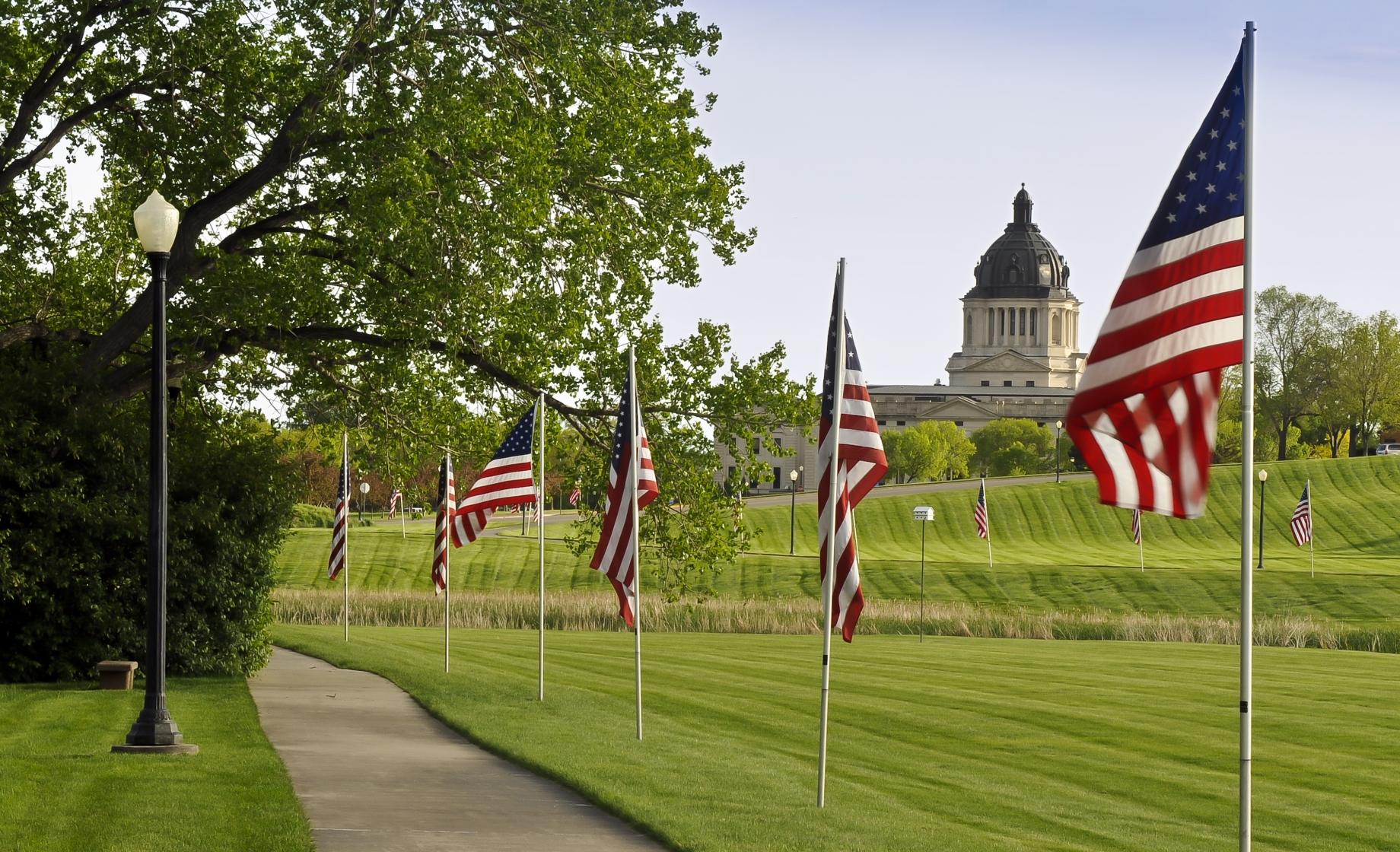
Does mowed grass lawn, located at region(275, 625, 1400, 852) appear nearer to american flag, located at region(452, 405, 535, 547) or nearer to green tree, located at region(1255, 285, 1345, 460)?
american flag, located at region(452, 405, 535, 547)

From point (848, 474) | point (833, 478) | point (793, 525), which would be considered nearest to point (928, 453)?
point (793, 525)

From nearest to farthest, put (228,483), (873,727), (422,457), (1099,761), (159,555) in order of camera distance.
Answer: (159,555), (1099,761), (873,727), (228,483), (422,457)

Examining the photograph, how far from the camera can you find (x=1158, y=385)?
858 cm

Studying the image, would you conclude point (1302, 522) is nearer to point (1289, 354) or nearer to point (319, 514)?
point (319, 514)

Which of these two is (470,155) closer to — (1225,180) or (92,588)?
(92,588)

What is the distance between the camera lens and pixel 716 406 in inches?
974

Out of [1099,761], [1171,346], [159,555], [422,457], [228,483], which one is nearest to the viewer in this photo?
[1171,346]

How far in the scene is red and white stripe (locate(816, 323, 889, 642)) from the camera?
13.5 meters

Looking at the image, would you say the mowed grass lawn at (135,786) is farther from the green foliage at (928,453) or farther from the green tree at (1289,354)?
the green tree at (1289,354)

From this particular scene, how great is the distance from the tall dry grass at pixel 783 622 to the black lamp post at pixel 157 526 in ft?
91.8

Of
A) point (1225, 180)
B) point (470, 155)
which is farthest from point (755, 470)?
point (1225, 180)

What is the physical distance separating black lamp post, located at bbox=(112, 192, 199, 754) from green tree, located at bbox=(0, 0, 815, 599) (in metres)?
5.27

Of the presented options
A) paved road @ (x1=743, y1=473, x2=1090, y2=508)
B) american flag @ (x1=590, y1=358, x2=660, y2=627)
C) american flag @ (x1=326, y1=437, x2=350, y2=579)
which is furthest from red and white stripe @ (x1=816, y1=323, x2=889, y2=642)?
paved road @ (x1=743, y1=473, x2=1090, y2=508)

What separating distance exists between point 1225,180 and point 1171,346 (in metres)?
1.08
